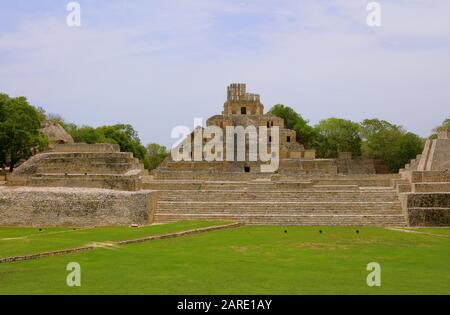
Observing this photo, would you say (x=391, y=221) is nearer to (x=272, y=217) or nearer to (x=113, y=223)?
(x=272, y=217)

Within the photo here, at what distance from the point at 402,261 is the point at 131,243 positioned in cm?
897

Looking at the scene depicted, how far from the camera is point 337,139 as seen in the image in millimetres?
64750

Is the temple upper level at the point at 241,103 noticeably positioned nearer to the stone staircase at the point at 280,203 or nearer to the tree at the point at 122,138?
the tree at the point at 122,138

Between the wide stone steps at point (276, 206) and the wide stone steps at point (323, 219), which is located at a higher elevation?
the wide stone steps at point (276, 206)

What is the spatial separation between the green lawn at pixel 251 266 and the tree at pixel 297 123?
40.0 meters

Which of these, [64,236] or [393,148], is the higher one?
[393,148]

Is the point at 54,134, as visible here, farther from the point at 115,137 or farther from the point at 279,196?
the point at 279,196

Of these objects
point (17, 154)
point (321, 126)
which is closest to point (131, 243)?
point (17, 154)

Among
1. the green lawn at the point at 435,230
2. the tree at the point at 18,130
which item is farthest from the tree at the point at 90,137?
the green lawn at the point at 435,230

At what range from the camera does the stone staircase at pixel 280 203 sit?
99.3 feet

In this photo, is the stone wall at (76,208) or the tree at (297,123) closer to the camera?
the stone wall at (76,208)

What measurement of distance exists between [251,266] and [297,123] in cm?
5032

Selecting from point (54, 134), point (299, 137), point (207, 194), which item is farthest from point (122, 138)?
point (207, 194)

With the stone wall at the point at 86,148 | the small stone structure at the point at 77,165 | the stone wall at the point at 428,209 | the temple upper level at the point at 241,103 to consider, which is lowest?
the stone wall at the point at 428,209
